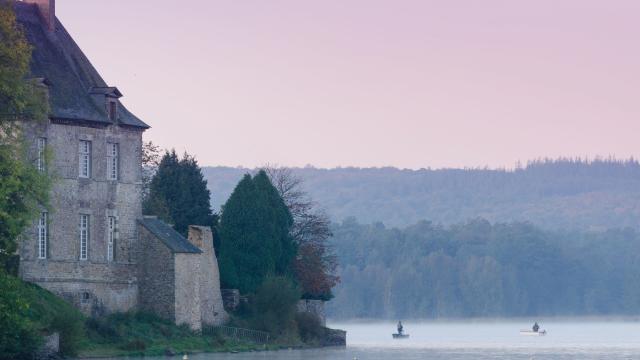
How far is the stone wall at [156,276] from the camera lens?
81.9 meters

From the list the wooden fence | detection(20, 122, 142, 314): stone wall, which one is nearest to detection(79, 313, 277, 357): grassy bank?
the wooden fence

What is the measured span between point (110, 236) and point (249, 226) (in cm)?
1173

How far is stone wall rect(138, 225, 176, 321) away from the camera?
269ft

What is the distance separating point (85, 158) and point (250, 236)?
13586 millimetres

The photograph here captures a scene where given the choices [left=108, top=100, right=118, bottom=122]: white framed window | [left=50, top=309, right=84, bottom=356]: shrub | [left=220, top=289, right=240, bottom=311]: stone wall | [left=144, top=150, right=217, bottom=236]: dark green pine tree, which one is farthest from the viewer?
[left=144, top=150, right=217, bottom=236]: dark green pine tree

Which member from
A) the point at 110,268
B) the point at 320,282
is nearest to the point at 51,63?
the point at 110,268

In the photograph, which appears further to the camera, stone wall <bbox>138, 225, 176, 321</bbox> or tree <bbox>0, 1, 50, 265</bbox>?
stone wall <bbox>138, 225, 176, 321</bbox>

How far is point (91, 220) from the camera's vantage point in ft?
266

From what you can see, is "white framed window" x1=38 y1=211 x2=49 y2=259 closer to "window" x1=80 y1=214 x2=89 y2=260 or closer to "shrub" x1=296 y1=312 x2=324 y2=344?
"window" x1=80 y1=214 x2=89 y2=260

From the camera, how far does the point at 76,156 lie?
263ft

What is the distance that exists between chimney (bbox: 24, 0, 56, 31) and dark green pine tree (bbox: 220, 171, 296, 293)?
50.2ft

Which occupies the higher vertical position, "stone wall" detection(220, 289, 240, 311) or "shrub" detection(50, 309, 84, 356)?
"stone wall" detection(220, 289, 240, 311)

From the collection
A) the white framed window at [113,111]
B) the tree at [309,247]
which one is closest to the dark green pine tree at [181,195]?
the tree at [309,247]

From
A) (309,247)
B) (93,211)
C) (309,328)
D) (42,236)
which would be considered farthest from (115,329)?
(309,247)
